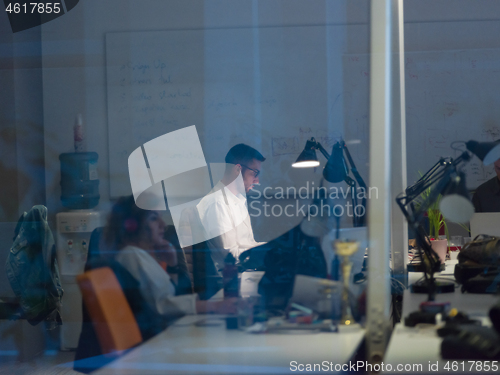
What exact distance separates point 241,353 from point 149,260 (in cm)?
64

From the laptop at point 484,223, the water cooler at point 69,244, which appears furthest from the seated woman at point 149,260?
the water cooler at point 69,244

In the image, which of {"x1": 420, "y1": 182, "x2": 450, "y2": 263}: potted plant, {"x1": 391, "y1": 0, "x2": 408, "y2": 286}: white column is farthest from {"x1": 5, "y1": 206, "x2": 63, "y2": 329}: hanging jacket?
{"x1": 420, "y1": 182, "x2": 450, "y2": 263}: potted plant

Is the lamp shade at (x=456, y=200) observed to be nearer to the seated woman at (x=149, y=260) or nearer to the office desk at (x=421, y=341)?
the office desk at (x=421, y=341)

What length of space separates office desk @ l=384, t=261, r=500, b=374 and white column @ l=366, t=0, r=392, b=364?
62 mm

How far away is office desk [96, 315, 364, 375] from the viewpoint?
1.19 metres

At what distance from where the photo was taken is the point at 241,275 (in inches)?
69.4

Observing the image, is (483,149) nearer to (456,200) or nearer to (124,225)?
(456,200)

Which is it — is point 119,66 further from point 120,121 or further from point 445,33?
point 445,33

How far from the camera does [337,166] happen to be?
2285 mm

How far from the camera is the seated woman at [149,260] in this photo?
5.21 feet

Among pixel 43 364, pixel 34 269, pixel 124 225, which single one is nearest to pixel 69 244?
pixel 34 269

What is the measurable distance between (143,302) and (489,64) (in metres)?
2.88

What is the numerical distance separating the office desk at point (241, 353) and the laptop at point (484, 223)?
1.22 meters

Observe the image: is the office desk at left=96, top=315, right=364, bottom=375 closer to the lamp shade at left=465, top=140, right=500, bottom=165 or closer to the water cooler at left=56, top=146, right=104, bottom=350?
the lamp shade at left=465, top=140, right=500, bottom=165
